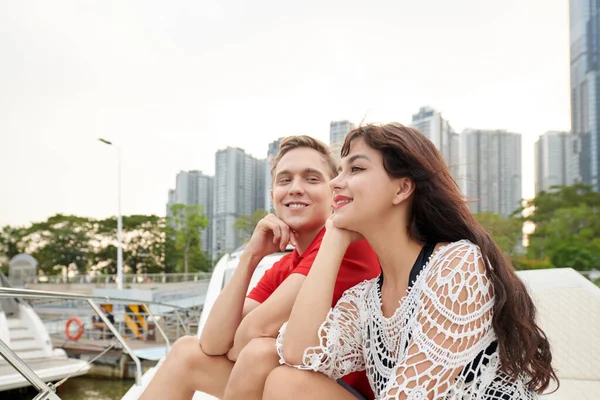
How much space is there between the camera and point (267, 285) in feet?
6.98

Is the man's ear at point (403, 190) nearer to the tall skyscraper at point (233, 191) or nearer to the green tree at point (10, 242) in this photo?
the tall skyscraper at point (233, 191)

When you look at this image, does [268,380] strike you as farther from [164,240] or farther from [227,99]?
[164,240]

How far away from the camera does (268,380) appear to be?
1.30 metres

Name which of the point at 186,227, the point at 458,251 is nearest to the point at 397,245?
the point at 458,251

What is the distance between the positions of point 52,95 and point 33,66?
1179mm

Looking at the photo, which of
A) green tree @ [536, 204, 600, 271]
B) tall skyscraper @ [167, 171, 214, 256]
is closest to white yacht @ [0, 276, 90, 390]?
green tree @ [536, 204, 600, 271]

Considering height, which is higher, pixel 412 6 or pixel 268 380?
pixel 412 6

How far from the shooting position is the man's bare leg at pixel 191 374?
1.75 meters

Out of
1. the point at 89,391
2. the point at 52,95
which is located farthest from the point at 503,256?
the point at 52,95

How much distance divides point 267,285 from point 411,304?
0.97 meters

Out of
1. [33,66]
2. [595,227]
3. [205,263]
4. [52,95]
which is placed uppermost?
[33,66]

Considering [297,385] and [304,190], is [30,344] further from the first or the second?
[297,385]

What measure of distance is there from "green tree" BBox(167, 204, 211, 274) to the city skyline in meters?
2.34

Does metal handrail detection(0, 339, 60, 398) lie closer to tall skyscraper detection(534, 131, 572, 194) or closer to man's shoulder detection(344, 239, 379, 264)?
man's shoulder detection(344, 239, 379, 264)
